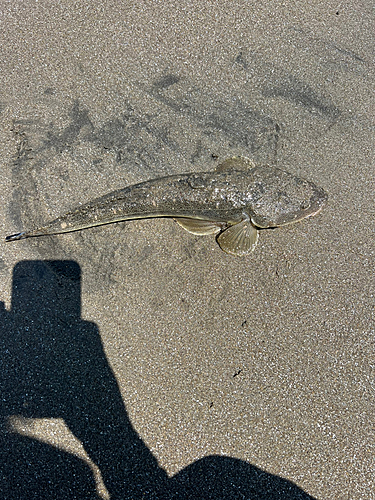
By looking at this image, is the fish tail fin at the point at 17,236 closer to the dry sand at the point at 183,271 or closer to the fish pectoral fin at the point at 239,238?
the dry sand at the point at 183,271

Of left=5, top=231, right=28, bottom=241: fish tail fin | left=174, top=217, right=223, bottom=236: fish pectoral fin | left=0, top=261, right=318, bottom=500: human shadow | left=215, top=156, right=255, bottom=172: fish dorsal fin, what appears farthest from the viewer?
left=215, top=156, right=255, bottom=172: fish dorsal fin

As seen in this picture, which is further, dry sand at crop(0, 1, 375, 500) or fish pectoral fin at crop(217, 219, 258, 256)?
fish pectoral fin at crop(217, 219, 258, 256)

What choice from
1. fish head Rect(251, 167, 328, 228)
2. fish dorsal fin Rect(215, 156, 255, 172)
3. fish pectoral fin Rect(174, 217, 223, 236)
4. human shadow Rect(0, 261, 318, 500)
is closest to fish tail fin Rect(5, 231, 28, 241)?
human shadow Rect(0, 261, 318, 500)

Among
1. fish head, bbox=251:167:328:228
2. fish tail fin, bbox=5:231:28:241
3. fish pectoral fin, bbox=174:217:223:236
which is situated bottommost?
fish tail fin, bbox=5:231:28:241

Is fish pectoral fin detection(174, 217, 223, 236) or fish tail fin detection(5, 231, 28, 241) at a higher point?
fish pectoral fin detection(174, 217, 223, 236)

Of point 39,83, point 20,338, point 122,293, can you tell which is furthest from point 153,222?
point 39,83

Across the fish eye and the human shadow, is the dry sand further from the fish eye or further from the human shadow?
the fish eye

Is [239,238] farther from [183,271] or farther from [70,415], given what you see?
[70,415]

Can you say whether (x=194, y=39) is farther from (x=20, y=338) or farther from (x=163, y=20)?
(x=20, y=338)
